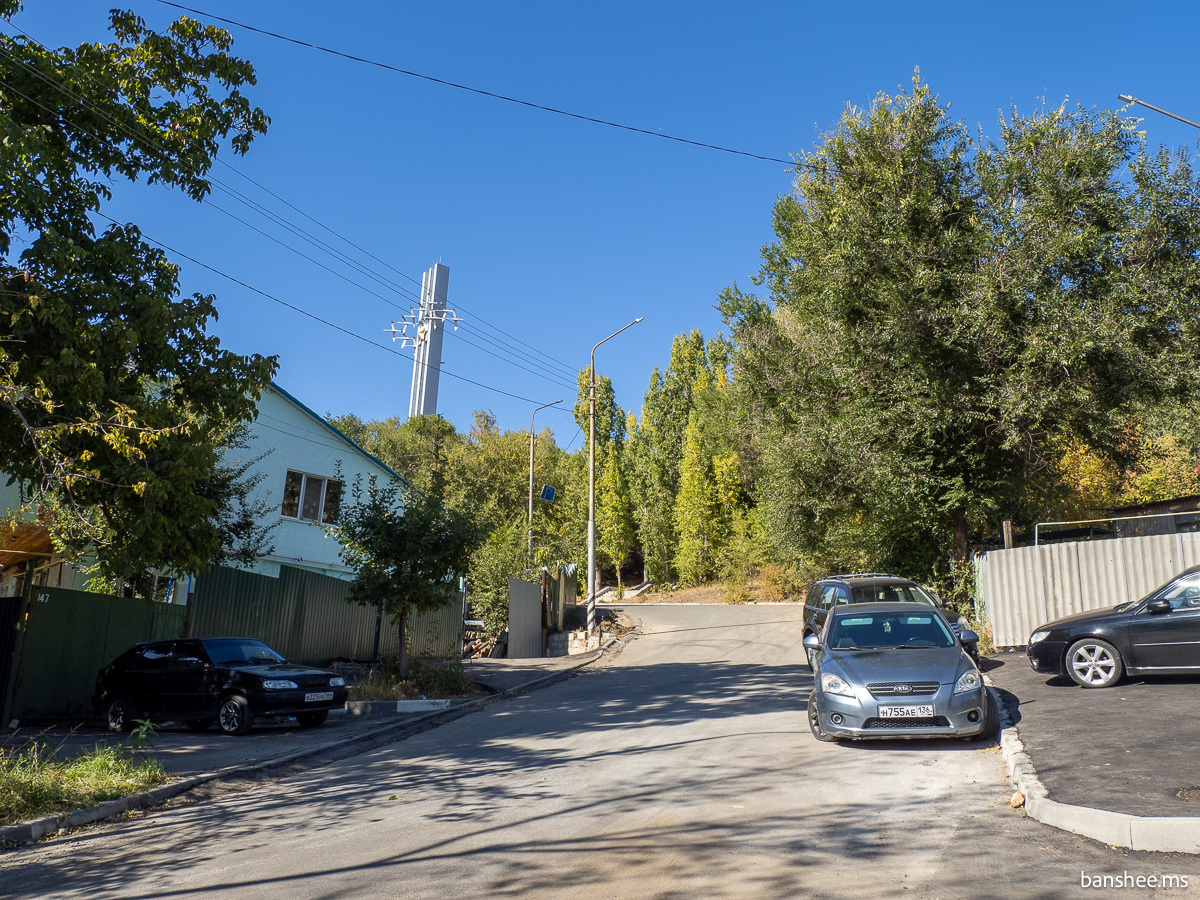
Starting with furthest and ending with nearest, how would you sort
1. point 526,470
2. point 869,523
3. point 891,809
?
point 526,470 < point 869,523 < point 891,809

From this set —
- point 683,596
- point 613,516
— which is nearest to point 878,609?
point 683,596

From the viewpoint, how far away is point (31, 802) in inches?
278

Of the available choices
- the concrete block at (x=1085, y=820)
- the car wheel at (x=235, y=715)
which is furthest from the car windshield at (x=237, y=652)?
the concrete block at (x=1085, y=820)

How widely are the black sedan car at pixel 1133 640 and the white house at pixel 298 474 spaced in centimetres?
1855

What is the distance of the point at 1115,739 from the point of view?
784cm

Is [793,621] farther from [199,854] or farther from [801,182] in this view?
[199,854]

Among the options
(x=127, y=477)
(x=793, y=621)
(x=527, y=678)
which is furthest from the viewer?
(x=793, y=621)

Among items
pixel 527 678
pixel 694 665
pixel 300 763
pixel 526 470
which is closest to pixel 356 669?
pixel 527 678

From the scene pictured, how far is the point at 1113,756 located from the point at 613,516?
43129mm

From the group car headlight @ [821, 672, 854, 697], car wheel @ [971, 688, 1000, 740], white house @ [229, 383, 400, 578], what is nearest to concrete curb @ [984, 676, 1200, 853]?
car wheel @ [971, 688, 1000, 740]

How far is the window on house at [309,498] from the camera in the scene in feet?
84.1

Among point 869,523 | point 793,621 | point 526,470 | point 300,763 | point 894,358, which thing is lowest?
point 300,763

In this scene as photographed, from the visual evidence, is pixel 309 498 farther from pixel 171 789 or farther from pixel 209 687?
pixel 171 789

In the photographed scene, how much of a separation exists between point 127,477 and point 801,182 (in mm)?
19616
